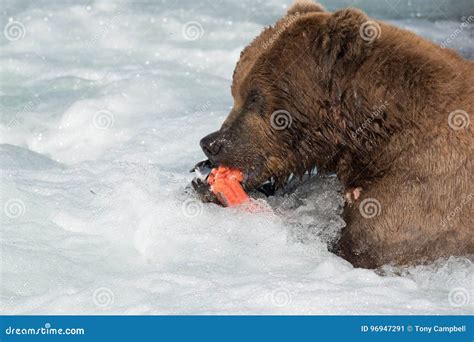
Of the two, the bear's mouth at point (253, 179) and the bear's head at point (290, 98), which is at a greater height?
the bear's head at point (290, 98)

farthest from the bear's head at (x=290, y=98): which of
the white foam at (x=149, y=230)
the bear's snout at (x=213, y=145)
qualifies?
the white foam at (x=149, y=230)

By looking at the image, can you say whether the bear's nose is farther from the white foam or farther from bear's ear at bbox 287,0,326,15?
bear's ear at bbox 287,0,326,15

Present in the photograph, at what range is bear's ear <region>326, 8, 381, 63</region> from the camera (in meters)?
4.88

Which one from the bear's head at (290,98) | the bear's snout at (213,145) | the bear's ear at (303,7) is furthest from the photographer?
the bear's ear at (303,7)

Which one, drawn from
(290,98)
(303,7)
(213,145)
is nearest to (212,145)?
(213,145)

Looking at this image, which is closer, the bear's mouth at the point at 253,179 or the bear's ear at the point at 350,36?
the bear's ear at the point at 350,36

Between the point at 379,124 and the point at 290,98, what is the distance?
549 millimetres

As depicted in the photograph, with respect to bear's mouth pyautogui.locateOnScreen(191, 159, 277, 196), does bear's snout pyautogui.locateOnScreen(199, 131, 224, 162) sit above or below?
above

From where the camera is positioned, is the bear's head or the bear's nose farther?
the bear's nose

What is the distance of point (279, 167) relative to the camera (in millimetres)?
5285

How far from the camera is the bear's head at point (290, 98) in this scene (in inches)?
195

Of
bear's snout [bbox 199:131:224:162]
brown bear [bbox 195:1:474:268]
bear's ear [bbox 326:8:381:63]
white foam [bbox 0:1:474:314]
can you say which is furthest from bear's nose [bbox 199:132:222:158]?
bear's ear [bbox 326:8:381:63]

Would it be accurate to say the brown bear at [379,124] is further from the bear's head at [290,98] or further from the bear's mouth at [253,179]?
the bear's mouth at [253,179]
